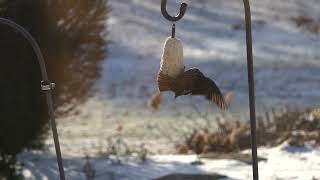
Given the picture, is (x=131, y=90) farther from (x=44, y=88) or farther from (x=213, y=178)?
(x=44, y=88)

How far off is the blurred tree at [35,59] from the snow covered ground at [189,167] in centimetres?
47

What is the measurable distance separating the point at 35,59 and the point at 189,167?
2.15 meters

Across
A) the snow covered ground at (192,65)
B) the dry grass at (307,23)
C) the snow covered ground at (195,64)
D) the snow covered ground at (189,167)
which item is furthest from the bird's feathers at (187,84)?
the dry grass at (307,23)

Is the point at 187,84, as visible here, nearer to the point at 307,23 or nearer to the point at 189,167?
the point at 189,167

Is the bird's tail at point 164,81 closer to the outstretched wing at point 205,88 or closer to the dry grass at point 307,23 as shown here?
the outstretched wing at point 205,88

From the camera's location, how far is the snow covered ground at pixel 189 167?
7605mm

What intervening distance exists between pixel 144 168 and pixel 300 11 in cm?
1704

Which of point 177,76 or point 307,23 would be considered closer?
point 177,76

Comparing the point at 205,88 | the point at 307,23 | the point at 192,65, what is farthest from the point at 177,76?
the point at 307,23

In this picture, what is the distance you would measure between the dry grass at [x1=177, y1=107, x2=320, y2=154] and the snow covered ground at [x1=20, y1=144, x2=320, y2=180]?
1.88ft

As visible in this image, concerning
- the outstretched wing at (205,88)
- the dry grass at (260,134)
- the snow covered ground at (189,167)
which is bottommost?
the snow covered ground at (189,167)

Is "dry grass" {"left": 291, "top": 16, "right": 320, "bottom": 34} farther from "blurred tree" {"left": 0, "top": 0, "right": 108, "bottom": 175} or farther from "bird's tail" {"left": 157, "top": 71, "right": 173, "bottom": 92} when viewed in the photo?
"bird's tail" {"left": 157, "top": 71, "right": 173, "bottom": 92}

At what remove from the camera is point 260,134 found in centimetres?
968

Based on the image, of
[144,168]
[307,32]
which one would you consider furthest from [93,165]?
[307,32]
